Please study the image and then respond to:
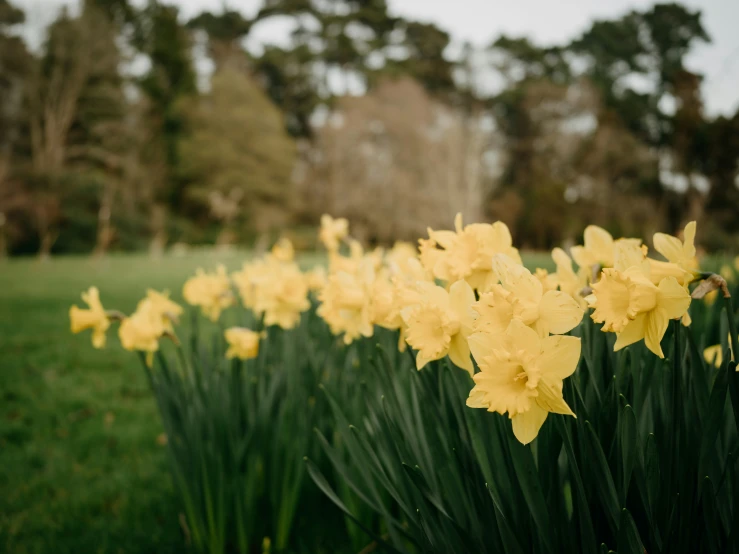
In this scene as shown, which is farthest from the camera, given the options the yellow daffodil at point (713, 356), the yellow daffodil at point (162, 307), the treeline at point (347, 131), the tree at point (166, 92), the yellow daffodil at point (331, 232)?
the tree at point (166, 92)

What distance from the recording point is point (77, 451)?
2502 millimetres

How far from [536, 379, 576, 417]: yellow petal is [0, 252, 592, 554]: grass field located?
1.44 m

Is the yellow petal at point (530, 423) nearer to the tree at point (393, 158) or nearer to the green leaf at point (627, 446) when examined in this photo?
the green leaf at point (627, 446)

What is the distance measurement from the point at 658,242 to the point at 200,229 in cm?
2488

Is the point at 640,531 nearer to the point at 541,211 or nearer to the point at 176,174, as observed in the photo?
the point at 541,211

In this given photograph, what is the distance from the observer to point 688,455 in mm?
802

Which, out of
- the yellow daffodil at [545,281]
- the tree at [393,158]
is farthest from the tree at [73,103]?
the yellow daffodil at [545,281]

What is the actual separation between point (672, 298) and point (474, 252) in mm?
326

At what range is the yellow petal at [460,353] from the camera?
83 cm

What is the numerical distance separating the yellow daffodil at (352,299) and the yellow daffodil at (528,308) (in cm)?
41

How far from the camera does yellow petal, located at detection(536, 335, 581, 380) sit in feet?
2.13

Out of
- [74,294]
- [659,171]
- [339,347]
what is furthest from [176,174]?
[339,347]

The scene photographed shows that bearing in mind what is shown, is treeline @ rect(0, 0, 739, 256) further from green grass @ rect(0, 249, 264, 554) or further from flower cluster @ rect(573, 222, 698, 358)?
flower cluster @ rect(573, 222, 698, 358)

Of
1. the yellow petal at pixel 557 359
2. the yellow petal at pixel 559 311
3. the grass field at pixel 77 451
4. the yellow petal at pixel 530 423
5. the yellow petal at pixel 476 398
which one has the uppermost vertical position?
the yellow petal at pixel 559 311
